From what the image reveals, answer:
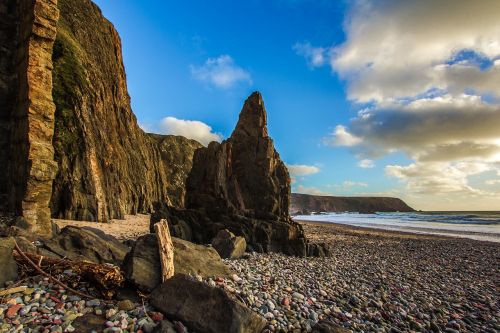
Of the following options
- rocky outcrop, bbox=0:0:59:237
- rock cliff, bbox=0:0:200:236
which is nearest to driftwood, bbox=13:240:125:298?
rocky outcrop, bbox=0:0:59:237

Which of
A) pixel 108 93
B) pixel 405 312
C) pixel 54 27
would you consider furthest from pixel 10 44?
pixel 405 312

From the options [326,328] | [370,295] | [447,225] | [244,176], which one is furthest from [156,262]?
[447,225]

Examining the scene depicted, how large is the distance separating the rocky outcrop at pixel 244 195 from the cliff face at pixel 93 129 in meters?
7.97

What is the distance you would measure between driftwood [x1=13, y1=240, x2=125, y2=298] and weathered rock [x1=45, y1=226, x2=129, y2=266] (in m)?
1.78

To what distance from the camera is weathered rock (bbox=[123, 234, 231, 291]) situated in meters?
7.38

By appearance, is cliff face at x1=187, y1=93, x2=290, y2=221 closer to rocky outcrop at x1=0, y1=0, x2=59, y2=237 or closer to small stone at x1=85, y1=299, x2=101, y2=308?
rocky outcrop at x1=0, y1=0, x2=59, y2=237

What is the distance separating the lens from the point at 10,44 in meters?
19.2

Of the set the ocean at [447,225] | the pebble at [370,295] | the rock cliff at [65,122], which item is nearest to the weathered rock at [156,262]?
the pebble at [370,295]

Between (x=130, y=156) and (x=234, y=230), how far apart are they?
3091 cm

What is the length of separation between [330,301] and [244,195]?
17.7m

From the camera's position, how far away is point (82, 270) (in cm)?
748

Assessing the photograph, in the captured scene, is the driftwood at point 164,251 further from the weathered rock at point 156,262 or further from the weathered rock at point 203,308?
the weathered rock at point 203,308

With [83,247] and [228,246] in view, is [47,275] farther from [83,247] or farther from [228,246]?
[228,246]

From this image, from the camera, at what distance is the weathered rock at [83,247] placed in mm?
9866
